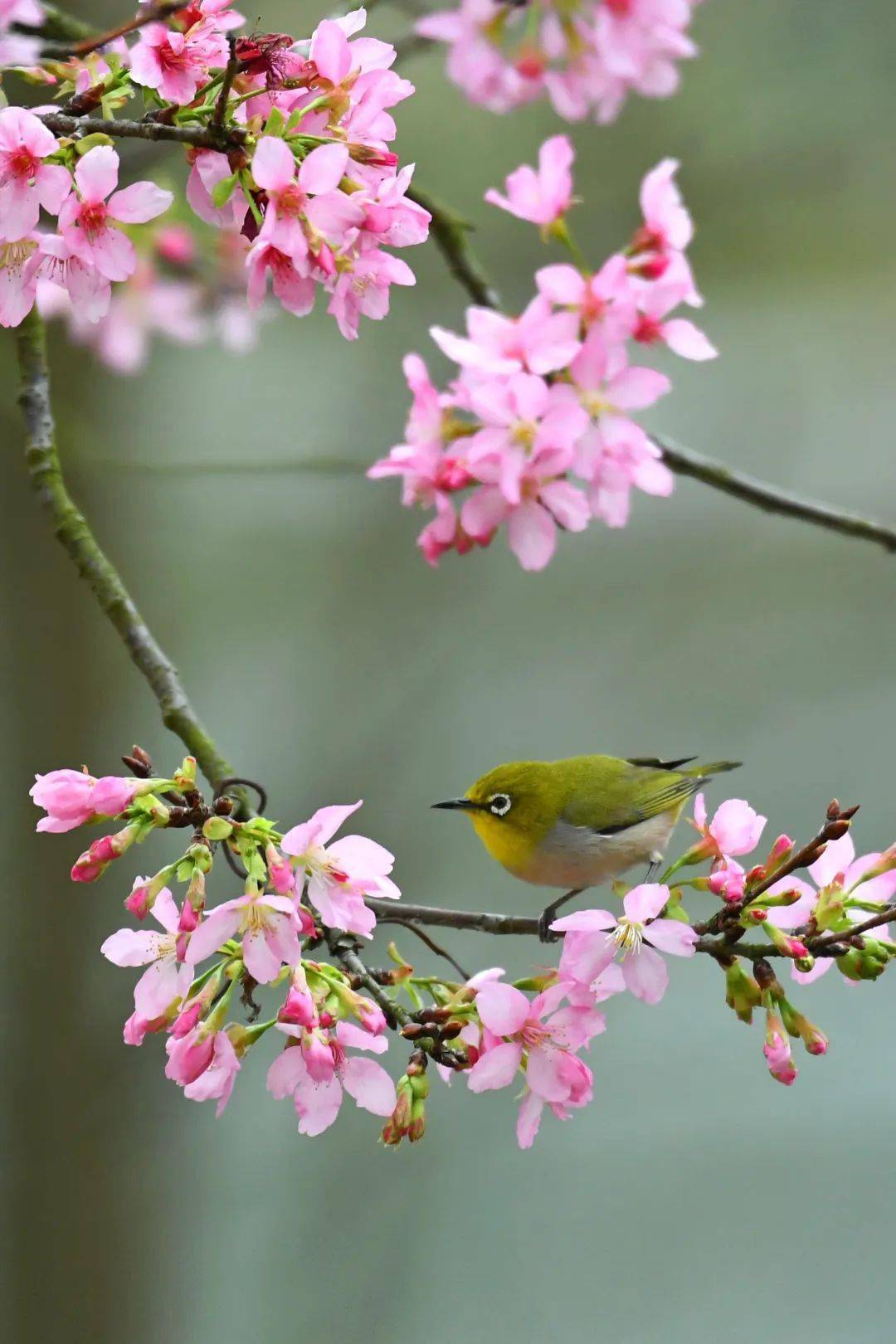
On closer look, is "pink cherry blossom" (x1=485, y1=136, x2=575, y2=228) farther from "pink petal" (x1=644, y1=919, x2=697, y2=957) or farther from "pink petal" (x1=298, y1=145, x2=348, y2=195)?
"pink petal" (x1=644, y1=919, x2=697, y2=957)

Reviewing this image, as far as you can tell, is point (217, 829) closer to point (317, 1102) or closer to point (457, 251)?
point (317, 1102)

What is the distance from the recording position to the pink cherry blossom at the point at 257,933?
2.95 feet

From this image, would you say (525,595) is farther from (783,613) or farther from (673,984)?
(673,984)

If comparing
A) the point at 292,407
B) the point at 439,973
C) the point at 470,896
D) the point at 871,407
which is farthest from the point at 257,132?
the point at 871,407

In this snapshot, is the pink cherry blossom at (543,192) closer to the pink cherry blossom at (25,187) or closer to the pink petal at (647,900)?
the pink cherry blossom at (25,187)

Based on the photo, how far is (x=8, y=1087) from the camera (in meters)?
3.44

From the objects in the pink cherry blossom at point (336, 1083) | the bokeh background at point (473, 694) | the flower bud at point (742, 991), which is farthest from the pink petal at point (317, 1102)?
the bokeh background at point (473, 694)

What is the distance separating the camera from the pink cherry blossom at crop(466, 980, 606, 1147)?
1.03 meters

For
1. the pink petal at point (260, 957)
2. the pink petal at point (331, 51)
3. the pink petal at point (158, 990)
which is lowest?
the pink petal at point (158, 990)

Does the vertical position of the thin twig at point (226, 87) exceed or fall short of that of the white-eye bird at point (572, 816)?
it exceeds it

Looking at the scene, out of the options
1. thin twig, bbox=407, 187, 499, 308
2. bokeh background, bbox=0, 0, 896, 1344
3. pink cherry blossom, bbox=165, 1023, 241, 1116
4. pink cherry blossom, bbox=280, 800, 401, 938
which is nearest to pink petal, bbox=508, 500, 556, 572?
thin twig, bbox=407, 187, 499, 308

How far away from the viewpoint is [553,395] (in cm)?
135

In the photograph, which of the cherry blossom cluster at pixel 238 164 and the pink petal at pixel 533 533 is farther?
the pink petal at pixel 533 533

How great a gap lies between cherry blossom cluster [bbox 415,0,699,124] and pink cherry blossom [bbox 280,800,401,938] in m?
1.38
